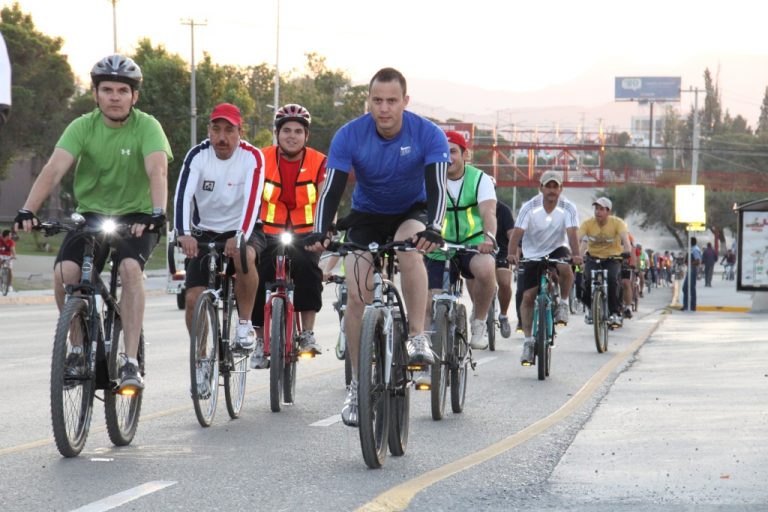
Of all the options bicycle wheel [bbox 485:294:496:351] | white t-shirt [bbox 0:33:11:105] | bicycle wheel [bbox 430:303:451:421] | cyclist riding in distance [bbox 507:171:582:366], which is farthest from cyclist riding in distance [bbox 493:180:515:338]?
white t-shirt [bbox 0:33:11:105]

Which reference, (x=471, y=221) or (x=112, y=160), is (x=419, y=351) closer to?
(x=112, y=160)

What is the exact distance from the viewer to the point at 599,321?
56.5 ft

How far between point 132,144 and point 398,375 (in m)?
1.88

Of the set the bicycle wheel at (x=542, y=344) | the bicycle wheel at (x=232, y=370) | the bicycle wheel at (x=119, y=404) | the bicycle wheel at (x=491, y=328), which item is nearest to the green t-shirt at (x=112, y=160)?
the bicycle wheel at (x=119, y=404)

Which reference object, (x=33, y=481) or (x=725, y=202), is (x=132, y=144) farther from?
(x=725, y=202)

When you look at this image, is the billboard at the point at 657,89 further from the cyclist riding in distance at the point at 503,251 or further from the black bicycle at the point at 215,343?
the black bicycle at the point at 215,343

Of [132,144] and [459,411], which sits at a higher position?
[132,144]

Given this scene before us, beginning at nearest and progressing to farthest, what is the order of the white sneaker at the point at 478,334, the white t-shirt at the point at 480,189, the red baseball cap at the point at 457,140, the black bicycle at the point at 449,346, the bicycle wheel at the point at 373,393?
1. the bicycle wheel at the point at 373,393
2. the black bicycle at the point at 449,346
3. the white sneaker at the point at 478,334
4. the white t-shirt at the point at 480,189
5. the red baseball cap at the point at 457,140

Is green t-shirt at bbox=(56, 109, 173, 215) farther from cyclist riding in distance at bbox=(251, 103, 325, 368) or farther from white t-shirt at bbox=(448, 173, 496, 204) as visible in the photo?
white t-shirt at bbox=(448, 173, 496, 204)

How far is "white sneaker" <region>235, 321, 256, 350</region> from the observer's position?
959 cm

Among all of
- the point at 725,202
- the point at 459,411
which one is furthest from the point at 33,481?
the point at 725,202

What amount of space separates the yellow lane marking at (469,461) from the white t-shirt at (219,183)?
223 cm

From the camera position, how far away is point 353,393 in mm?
7469

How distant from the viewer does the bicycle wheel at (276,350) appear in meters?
10.0
